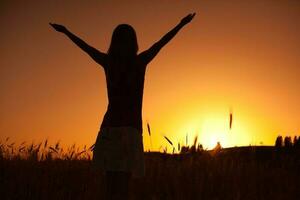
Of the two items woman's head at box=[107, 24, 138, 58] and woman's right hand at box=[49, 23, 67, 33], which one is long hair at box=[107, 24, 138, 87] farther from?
woman's right hand at box=[49, 23, 67, 33]

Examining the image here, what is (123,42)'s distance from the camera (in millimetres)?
4184

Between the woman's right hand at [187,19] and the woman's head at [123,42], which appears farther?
the woman's right hand at [187,19]

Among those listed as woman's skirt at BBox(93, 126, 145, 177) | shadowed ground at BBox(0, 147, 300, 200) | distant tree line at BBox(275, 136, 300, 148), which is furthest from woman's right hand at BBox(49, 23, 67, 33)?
distant tree line at BBox(275, 136, 300, 148)

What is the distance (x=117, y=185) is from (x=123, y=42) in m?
1.30

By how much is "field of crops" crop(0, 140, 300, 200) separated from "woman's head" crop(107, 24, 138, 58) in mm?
2752

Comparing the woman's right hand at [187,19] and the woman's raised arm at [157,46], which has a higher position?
the woman's right hand at [187,19]

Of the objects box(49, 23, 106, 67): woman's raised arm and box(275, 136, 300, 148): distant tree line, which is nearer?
box(49, 23, 106, 67): woman's raised arm

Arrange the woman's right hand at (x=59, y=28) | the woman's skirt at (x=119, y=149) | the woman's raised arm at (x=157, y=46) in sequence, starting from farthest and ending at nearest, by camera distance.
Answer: the woman's right hand at (x=59, y=28) < the woman's raised arm at (x=157, y=46) < the woman's skirt at (x=119, y=149)

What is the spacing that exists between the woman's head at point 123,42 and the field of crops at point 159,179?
2752mm

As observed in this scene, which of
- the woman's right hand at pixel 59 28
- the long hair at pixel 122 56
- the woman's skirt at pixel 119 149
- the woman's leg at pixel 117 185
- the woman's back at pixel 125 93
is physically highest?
the woman's right hand at pixel 59 28

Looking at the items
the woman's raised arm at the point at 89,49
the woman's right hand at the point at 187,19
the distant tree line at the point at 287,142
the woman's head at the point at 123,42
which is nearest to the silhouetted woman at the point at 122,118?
the woman's head at the point at 123,42

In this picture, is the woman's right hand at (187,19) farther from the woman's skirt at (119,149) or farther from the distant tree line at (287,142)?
the distant tree line at (287,142)

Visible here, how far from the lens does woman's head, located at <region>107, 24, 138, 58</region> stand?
418 cm

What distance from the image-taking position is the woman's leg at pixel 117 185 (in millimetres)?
4117
